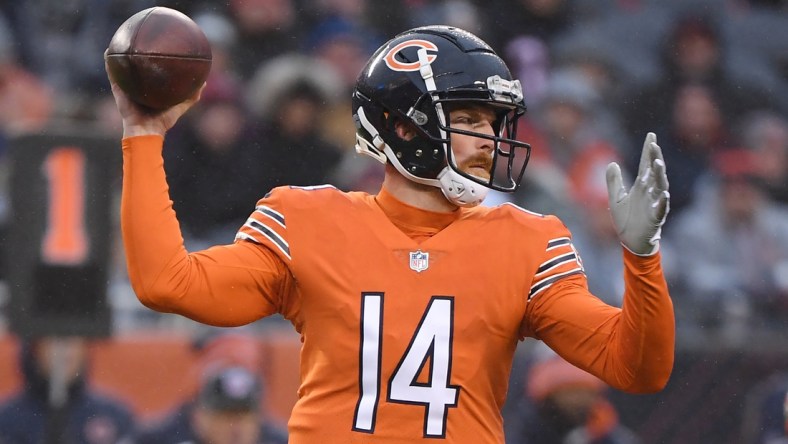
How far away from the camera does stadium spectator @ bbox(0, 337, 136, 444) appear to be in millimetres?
5672

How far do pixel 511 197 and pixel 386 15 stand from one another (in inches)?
69.9

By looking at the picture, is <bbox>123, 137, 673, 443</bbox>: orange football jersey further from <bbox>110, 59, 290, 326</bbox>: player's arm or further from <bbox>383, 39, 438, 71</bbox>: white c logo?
<bbox>383, 39, 438, 71</bbox>: white c logo

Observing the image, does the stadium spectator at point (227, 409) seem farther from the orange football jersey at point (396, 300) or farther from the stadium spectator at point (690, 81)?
the stadium spectator at point (690, 81)

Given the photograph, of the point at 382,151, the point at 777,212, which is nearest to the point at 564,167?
the point at 777,212

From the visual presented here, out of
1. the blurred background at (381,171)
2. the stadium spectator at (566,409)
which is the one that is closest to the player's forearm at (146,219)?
the blurred background at (381,171)

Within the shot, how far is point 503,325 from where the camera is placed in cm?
309

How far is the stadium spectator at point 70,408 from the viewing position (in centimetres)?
567

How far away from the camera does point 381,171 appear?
6871 millimetres

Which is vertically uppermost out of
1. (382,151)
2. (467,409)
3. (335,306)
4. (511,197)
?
(382,151)

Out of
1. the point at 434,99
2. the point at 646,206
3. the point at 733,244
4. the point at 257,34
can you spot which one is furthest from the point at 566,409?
the point at 257,34

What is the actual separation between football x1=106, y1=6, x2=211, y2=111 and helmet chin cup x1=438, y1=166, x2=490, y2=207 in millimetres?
602

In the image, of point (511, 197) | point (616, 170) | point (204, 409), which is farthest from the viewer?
point (511, 197)

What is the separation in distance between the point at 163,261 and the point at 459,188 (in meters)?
0.71

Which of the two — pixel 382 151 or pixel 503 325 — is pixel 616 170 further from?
pixel 382 151
